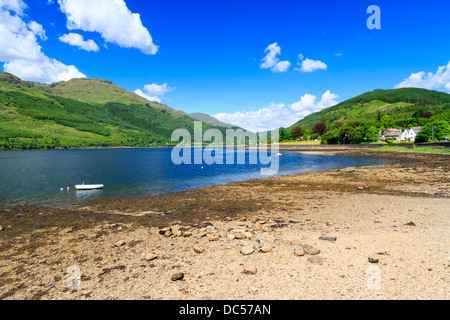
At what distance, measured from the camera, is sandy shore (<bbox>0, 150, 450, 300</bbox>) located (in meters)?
6.60

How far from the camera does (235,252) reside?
903 centimetres

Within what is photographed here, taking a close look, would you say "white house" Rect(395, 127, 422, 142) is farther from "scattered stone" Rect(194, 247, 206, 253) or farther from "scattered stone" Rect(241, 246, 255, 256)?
"scattered stone" Rect(194, 247, 206, 253)

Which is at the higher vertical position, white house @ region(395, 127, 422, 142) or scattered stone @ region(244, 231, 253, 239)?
white house @ region(395, 127, 422, 142)

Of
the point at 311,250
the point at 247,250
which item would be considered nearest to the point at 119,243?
the point at 247,250

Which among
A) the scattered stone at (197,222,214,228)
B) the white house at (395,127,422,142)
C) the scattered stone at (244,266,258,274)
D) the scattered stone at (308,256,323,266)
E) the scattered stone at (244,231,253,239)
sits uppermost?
the white house at (395,127,422,142)

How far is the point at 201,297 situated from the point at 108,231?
869cm

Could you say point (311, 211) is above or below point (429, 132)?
below

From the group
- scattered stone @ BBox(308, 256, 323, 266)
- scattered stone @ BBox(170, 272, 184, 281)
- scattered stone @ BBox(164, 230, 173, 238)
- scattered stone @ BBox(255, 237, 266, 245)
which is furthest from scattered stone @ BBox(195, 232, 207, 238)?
scattered stone @ BBox(308, 256, 323, 266)

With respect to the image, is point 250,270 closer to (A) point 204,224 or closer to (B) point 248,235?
(B) point 248,235

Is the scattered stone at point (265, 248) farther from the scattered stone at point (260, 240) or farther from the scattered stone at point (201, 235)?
the scattered stone at point (201, 235)

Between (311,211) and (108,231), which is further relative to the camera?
(311,211)

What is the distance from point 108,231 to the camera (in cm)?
1255
